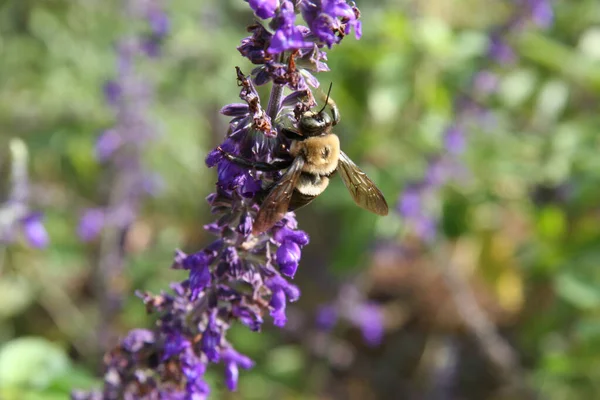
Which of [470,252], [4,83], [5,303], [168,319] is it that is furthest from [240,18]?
[168,319]

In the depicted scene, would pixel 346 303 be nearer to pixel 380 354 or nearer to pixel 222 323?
pixel 380 354

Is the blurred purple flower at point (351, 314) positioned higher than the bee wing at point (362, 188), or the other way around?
the blurred purple flower at point (351, 314)

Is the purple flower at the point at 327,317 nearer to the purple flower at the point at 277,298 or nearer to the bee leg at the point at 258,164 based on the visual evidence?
the purple flower at the point at 277,298

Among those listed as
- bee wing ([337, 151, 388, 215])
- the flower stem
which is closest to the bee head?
the flower stem

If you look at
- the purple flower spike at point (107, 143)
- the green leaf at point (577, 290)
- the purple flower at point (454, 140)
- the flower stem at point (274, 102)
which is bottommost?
the flower stem at point (274, 102)

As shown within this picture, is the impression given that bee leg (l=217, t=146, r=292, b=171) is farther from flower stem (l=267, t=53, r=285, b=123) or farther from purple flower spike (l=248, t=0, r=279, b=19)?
purple flower spike (l=248, t=0, r=279, b=19)

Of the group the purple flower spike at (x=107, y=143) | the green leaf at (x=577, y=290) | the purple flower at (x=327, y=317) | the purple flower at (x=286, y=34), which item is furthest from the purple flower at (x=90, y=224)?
Result: the purple flower at (x=286, y=34)

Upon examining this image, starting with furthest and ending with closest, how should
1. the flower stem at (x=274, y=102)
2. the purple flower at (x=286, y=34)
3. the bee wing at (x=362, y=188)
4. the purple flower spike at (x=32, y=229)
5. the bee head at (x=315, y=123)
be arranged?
the purple flower spike at (x=32, y=229) → the bee wing at (x=362, y=188) → the bee head at (x=315, y=123) → the flower stem at (x=274, y=102) → the purple flower at (x=286, y=34)
